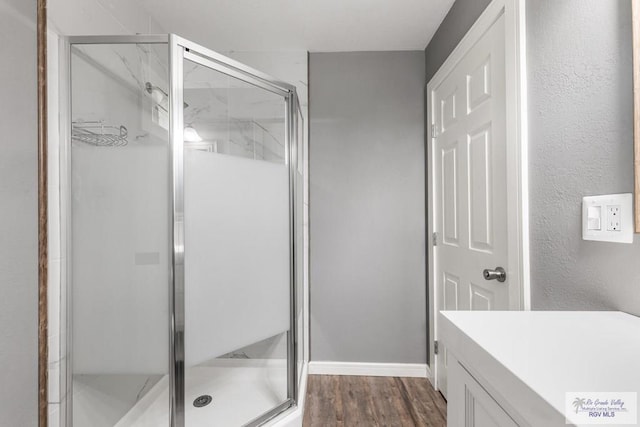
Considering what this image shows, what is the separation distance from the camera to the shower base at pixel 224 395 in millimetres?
1362

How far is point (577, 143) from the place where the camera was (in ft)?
3.09

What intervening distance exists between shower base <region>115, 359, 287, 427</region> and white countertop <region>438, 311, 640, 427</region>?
113cm

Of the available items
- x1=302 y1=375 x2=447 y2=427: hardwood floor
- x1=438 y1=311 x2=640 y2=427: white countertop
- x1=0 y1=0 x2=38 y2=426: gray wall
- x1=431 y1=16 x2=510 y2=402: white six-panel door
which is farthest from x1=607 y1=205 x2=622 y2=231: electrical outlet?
x1=0 y1=0 x2=38 y2=426: gray wall

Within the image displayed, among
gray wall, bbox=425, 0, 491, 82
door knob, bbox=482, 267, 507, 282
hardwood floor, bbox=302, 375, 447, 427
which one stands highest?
gray wall, bbox=425, 0, 491, 82

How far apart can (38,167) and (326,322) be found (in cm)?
185

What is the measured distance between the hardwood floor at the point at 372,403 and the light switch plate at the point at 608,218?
143 cm

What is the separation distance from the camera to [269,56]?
2.32 meters

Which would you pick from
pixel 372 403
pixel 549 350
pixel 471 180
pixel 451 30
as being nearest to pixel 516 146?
pixel 471 180

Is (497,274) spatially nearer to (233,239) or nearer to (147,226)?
(233,239)

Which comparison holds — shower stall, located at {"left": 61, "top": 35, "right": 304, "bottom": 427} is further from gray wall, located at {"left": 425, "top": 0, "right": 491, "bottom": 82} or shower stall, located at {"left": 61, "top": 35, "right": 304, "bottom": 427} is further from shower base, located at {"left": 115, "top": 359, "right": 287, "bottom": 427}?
gray wall, located at {"left": 425, "top": 0, "right": 491, "bottom": 82}

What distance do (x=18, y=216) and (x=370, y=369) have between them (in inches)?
84.2

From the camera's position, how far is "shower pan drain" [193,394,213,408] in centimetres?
165

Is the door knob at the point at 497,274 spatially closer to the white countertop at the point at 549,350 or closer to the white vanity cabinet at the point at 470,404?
the white countertop at the point at 549,350

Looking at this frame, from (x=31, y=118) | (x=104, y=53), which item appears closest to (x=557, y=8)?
(x=104, y=53)
